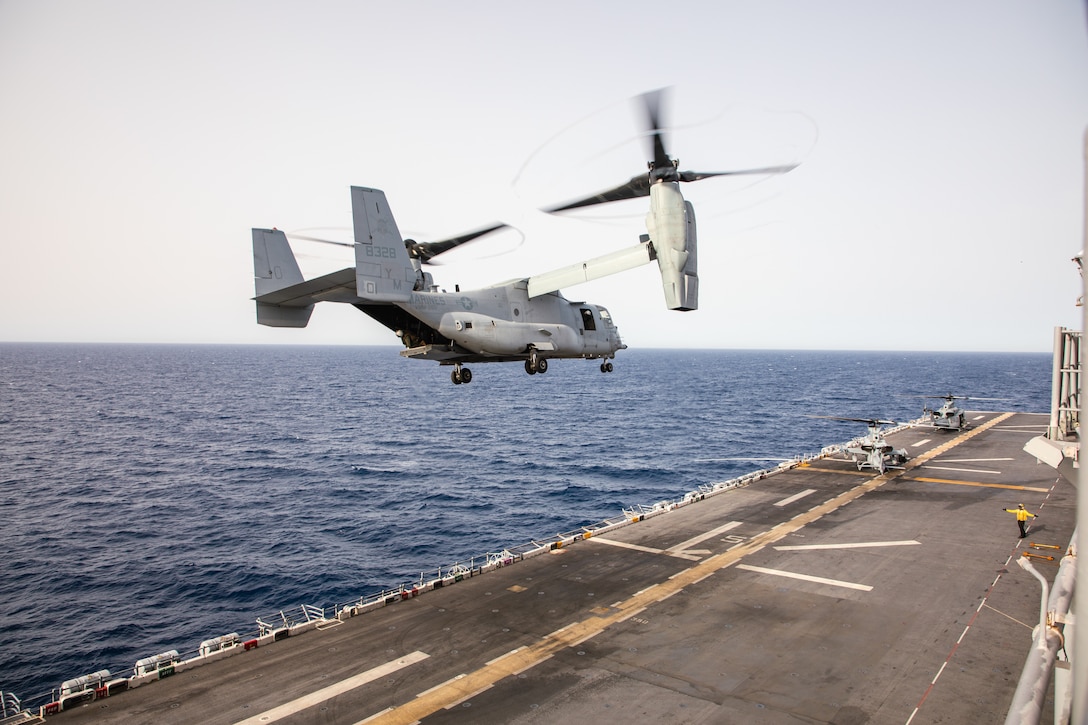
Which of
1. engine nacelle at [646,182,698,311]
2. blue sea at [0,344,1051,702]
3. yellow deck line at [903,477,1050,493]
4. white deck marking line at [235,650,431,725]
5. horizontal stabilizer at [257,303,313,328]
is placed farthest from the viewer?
yellow deck line at [903,477,1050,493]

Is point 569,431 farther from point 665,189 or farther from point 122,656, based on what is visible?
point 665,189

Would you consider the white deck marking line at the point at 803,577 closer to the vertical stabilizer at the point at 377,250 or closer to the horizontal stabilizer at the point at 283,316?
the vertical stabilizer at the point at 377,250

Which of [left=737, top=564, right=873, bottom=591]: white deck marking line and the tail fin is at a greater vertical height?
the tail fin

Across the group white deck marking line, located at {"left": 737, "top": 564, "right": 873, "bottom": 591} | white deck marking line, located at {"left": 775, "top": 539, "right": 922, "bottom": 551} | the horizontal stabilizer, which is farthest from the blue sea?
white deck marking line, located at {"left": 737, "top": 564, "right": 873, "bottom": 591}

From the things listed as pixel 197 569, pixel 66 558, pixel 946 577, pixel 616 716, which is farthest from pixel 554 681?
pixel 66 558

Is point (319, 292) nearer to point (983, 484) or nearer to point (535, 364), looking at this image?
point (535, 364)

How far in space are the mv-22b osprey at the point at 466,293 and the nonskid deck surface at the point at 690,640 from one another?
996cm

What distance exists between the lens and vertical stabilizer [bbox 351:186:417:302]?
20828 mm

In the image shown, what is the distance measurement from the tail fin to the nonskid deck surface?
1159 cm

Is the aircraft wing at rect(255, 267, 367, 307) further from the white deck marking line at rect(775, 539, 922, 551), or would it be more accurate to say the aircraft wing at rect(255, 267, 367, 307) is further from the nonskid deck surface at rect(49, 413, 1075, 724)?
the white deck marking line at rect(775, 539, 922, 551)

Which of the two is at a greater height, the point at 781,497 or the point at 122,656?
the point at 781,497

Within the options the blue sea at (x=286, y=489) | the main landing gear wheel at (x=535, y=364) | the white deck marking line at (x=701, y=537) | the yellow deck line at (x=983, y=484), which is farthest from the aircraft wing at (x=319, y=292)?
the yellow deck line at (x=983, y=484)

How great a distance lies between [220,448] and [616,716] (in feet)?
230

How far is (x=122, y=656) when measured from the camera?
97.1 feet
